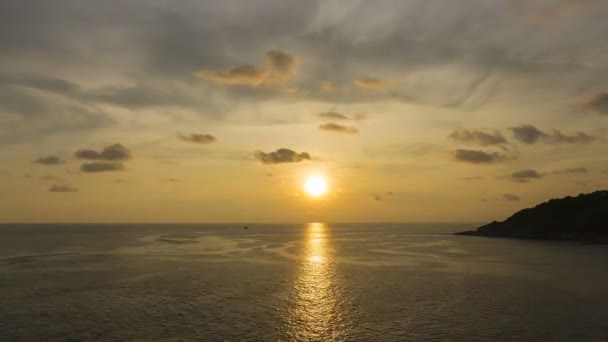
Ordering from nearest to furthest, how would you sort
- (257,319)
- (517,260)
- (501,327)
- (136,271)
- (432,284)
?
(501,327) → (257,319) → (432,284) → (136,271) → (517,260)

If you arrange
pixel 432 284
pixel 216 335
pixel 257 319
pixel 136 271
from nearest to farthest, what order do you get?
pixel 216 335 → pixel 257 319 → pixel 432 284 → pixel 136 271

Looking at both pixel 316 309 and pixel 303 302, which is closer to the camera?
pixel 316 309

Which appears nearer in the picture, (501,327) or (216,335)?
(216,335)

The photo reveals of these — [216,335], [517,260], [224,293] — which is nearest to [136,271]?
[224,293]

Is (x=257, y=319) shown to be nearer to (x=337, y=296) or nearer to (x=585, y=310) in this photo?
(x=337, y=296)

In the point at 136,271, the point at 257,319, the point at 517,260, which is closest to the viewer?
the point at 257,319

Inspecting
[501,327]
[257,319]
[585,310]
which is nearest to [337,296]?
[257,319]

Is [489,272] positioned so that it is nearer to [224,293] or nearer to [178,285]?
[224,293]

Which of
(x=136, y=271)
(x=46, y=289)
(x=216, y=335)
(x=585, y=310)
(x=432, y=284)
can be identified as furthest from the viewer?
(x=136, y=271)

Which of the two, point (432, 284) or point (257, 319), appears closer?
point (257, 319)
